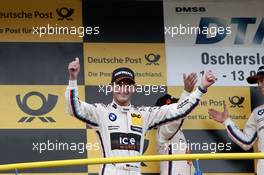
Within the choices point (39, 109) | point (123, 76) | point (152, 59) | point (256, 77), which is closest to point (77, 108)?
point (123, 76)

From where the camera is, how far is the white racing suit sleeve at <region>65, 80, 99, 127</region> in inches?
235

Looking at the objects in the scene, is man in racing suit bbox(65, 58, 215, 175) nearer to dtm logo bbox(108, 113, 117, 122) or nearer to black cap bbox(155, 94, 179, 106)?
dtm logo bbox(108, 113, 117, 122)

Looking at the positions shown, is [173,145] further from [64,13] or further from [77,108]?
[64,13]

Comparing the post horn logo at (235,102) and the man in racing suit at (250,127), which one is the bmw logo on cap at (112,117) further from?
the post horn logo at (235,102)

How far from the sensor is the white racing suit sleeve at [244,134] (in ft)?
23.1

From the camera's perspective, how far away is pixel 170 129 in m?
6.76

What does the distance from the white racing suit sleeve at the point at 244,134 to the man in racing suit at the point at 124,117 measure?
31.3 inches

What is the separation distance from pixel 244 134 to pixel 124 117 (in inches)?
44.7

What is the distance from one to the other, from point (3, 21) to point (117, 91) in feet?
4.55

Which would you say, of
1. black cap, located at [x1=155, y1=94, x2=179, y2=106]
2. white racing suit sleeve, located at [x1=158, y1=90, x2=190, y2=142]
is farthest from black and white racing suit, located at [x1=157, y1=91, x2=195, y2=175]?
black cap, located at [x1=155, y1=94, x2=179, y2=106]

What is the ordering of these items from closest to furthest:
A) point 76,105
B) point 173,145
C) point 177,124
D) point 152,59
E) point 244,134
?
point 76,105
point 177,124
point 173,145
point 244,134
point 152,59

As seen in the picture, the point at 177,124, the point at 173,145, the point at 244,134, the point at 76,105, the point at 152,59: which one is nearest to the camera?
the point at 76,105

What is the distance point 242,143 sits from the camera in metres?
7.03

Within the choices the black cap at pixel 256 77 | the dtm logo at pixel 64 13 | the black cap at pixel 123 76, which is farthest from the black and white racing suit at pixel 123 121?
the dtm logo at pixel 64 13
